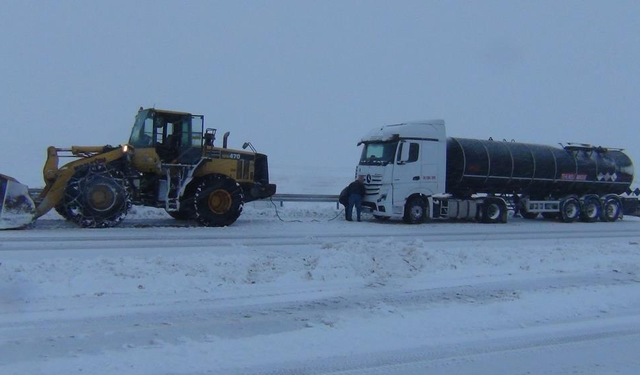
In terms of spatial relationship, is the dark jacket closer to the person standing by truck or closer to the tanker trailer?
the person standing by truck

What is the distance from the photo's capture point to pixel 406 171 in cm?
2172

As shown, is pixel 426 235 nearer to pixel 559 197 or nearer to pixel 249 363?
pixel 559 197

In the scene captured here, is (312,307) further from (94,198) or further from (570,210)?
(570,210)

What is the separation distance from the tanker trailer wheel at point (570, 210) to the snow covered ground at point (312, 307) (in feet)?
35.9

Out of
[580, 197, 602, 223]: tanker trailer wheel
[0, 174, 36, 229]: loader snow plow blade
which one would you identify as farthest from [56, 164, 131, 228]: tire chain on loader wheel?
[580, 197, 602, 223]: tanker trailer wheel

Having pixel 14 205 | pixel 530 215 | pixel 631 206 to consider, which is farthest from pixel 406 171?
pixel 631 206

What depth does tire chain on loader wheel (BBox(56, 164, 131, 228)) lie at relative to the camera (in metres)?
16.7

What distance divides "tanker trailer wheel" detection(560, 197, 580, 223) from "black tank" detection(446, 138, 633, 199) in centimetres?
45

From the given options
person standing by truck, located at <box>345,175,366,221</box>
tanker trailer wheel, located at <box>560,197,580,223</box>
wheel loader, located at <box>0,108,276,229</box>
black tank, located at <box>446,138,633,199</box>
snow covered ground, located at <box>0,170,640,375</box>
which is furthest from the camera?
tanker trailer wheel, located at <box>560,197,580,223</box>

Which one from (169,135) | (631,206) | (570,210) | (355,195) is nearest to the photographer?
(169,135)

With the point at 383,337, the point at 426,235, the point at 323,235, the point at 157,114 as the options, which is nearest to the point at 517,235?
the point at 426,235

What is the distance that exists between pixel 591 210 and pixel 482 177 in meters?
5.96

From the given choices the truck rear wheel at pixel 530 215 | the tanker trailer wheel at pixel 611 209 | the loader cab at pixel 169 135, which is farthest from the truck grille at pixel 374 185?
the tanker trailer wheel at pixel 611 209

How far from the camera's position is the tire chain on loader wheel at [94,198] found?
16656mm
